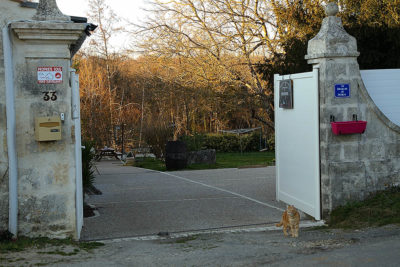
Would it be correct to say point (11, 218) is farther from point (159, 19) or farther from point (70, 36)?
point (159, 19)

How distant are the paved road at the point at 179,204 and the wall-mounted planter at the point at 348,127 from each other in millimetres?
1946

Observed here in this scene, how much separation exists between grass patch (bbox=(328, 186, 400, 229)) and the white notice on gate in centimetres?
480

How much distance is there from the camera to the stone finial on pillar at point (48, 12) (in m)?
7.27

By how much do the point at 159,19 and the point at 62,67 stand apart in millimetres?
14431

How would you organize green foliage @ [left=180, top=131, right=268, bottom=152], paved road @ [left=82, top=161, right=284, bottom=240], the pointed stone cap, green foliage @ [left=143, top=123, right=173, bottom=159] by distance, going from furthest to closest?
green foliage @ [left=180, top=131, right=268, bottom=152], green foliage @ [left=143, top=123, right=173, bottom=159], paved road @ [left=82, top=161, right=284, bottom=240], the pointed stone cap

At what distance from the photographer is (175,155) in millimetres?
20641

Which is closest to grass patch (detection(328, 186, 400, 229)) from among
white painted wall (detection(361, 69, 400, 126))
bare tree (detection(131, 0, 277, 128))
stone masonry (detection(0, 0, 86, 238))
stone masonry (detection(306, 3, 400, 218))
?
stone masonry (detection(306, 3, 400, 218))

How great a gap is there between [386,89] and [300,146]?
5.98 ft

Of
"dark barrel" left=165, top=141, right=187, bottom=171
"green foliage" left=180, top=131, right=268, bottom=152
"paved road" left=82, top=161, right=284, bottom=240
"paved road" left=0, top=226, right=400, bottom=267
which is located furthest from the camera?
"green foliage" left=180, top=131, right=268, bottom=152

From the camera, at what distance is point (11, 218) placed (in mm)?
7008

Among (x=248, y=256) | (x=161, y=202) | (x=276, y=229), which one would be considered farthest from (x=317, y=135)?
(x=161, y=202)

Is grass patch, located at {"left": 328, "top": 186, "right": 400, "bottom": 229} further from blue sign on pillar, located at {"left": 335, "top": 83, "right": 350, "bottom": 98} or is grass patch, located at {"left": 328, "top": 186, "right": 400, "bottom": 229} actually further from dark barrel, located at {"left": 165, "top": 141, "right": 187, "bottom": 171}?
dark barrel, located at {"left": 165, "top": 141, "right": 187, "bottom": 171}

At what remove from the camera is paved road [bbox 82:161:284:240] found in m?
8.83

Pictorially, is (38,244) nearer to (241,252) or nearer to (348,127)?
(241,252)
